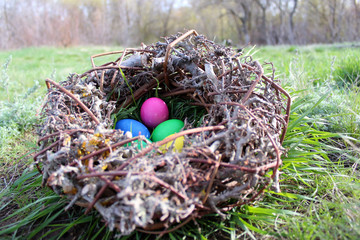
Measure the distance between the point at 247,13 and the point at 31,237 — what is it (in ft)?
84.2

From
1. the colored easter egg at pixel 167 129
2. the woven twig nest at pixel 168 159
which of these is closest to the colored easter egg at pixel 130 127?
the colored easter egg at pixel 167 129

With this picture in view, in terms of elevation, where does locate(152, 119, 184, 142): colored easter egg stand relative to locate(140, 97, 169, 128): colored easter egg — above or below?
below

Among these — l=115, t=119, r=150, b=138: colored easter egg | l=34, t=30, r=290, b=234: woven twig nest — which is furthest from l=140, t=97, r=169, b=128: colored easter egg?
l=34, t=30, r=290, b=234: woven twig nest

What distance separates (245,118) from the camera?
48.2 inches

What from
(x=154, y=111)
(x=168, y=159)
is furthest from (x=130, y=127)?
(x=168, y=159)

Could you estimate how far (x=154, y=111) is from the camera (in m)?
1.98

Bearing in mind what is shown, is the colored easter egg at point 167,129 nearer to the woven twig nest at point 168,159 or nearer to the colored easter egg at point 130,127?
the colored easter egg at point 130,127

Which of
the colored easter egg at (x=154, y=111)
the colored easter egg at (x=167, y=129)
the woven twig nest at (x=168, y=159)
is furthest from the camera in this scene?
the colored easter egg at (x=154, y=111)

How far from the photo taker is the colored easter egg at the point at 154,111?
1.98 m

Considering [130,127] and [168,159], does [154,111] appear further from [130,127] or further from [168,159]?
[168,159]

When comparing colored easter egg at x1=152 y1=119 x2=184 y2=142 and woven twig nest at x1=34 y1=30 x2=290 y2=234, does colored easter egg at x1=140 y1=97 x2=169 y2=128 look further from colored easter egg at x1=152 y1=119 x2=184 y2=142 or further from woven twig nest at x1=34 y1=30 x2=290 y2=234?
woven twig nest at x1=34 y1=30 x2=290 y2=234

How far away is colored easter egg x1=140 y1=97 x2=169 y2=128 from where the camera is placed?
6.50 ft

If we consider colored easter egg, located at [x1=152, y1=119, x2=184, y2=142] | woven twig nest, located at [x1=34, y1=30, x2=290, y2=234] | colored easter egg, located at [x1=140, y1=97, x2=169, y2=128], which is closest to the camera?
woven twig nest, located at [x1=34, y1=30, x2=290, y2=234]

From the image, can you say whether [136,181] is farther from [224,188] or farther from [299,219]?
[299,219]
